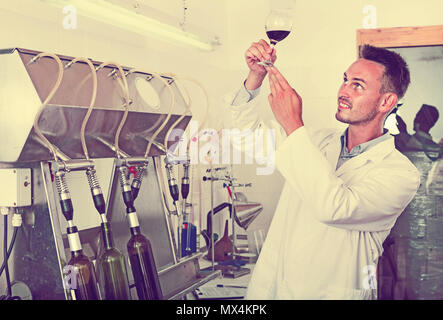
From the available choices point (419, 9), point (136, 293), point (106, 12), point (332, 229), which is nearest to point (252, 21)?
point (419, 9)

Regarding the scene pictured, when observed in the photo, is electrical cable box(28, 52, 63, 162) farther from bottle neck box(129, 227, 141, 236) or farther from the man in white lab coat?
the man in white lab coat

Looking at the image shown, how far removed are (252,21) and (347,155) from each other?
1140mm

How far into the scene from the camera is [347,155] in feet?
4.06

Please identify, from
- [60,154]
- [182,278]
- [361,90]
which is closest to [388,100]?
[361,90]

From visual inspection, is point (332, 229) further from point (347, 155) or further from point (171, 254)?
point (171, 254)

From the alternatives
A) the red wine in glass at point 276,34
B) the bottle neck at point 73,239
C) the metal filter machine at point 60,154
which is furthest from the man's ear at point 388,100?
the bottle neck at point 73,239

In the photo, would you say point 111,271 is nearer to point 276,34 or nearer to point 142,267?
point 142,267

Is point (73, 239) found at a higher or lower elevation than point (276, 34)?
lower

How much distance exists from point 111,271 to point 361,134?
2.49 feet

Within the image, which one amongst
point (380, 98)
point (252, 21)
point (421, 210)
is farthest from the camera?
point (421, 210)

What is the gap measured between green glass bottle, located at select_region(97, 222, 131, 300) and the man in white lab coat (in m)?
0.36

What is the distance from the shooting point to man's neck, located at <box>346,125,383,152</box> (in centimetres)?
124

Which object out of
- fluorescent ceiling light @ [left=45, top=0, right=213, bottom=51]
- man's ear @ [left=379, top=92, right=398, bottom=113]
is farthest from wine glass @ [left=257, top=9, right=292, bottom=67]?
fluorescent ceiling light @ [left=45, top=0, right=213, bottom=51]

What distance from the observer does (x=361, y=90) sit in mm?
1204
